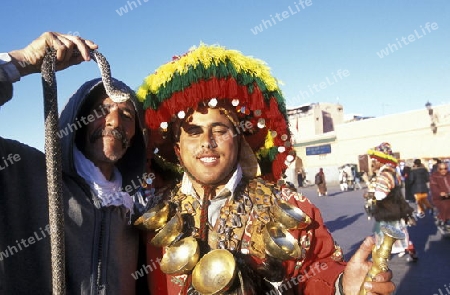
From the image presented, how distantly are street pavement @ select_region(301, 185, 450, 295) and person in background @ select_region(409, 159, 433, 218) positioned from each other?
0.33 meters

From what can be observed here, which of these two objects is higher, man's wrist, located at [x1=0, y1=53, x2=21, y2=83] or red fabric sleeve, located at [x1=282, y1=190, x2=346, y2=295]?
man's wrist, located at [x1=0, y1=53, x2=21, y2=83]

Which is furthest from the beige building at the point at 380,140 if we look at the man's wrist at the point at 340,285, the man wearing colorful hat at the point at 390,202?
the man's wrist at the point at 340,285

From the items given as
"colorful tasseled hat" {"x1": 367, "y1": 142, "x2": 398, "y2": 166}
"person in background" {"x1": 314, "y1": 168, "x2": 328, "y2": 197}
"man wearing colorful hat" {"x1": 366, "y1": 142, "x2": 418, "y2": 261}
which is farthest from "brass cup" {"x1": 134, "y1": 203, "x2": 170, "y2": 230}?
"person in background" {"x1": 314, "y1": 168, "x2": 328, "y2": 197}

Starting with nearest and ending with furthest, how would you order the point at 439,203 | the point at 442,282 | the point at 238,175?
the point at 238,175, the point at 442,282, the point at 439,203

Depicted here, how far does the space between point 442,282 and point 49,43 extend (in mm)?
5886

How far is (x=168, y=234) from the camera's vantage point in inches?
86.2

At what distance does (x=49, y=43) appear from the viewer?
62.1 inches

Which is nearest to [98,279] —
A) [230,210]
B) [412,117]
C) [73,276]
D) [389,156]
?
[73,276]

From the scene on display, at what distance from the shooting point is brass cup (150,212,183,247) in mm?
2182

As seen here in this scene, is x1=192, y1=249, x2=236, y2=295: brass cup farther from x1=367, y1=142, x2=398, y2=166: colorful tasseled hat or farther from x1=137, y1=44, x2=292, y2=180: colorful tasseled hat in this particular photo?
x1=367, y1=142, x2=398, y2=166: colorful tasseled hat

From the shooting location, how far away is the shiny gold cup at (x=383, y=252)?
5.42 ft

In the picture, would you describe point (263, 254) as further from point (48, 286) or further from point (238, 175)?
point (48, 286)

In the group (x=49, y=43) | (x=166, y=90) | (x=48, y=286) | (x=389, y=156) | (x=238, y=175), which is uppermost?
(x=49, y=43)

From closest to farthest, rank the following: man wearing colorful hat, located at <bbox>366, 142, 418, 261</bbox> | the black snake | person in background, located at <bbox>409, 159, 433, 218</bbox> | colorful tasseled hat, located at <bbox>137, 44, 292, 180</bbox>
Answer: the black snake → colorful tasseled hat, located at <bbox>137, 44, 292, 180</bbox> → man wearing colorful hat, located at <bbox>366, 142, 418, 261</bbox> → person in background, located at <bbox>409, 159, 433, 218</bbox>
